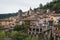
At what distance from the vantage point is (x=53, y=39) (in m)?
10.2

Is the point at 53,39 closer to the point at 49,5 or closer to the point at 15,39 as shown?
the point at 15,39

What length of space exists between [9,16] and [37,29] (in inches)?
297

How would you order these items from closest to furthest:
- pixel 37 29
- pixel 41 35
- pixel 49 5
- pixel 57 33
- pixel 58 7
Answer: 1. pixel 57 33
2. pixel 41 35
3. pixel 37 29
4. pixel 58 7
5. pixel 49 5

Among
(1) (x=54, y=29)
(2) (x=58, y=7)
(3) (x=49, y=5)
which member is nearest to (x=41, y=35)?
(1) (x=54, y=29)

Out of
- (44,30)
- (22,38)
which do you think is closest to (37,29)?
Result: (44,30)

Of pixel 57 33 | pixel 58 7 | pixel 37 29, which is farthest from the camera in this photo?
pixel 58 7

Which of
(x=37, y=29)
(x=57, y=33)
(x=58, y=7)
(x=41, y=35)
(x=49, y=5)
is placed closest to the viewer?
(x=57, y=33)

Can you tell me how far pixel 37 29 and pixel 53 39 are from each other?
2.68 m

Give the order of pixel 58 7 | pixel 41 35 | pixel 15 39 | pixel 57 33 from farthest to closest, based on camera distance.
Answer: pixel 58 7
pixel 41 35
pixel 57 33
pixel 15 39

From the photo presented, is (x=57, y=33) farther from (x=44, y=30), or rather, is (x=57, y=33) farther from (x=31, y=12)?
(x=31, y=12)

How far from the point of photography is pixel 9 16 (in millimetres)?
20172

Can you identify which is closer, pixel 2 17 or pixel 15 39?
pixel 15 39

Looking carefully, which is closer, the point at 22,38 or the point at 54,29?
the point at 22,38

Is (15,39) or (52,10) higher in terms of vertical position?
(52,10)
